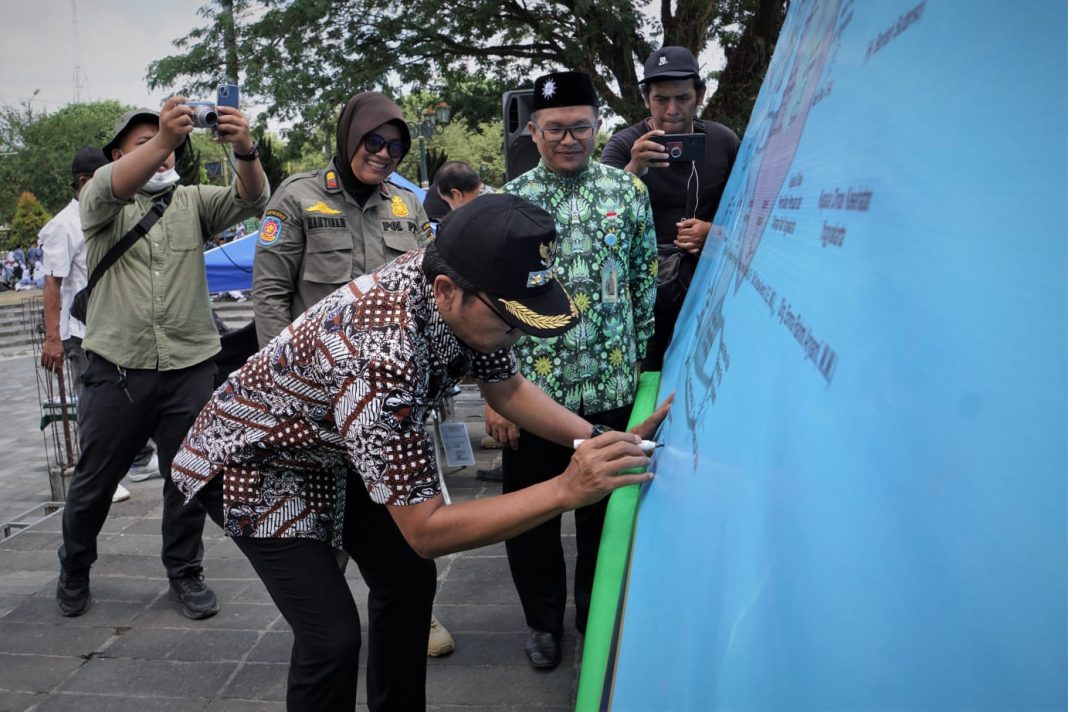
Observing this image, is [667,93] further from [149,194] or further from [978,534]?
[978,534]

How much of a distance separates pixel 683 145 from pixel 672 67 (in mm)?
382

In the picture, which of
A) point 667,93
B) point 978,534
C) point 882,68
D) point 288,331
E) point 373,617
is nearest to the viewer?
point 978,534

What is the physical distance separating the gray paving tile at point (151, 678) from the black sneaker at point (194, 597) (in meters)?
0.38

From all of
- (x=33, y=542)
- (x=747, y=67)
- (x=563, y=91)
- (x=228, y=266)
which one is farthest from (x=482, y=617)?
(x=747, y=67)

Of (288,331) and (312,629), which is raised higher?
(288,331)

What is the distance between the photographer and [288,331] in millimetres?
2084

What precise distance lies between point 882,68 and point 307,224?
2563 millimetres

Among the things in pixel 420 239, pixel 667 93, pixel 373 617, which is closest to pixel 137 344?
pixel 420 239

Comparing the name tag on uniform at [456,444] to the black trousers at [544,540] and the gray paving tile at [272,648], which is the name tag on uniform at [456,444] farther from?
the black trousers at [544,540]

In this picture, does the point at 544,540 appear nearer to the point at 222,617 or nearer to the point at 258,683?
the point at 258,683

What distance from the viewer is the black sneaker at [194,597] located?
12.8 ft

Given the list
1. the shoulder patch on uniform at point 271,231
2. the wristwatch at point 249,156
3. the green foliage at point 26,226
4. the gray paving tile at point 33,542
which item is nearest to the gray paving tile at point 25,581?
the gray paving tile at point 33,542

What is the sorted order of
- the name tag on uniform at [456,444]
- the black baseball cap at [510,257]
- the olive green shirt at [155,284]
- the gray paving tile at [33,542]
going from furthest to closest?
the name tag on uniform at [456,444], the gray paving tile at [33,542], the olive green shirt at [155,284], the black baseball cap at [510,257]

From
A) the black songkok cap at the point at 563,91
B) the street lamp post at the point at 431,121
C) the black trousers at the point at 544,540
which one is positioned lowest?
the black trousers at the point at 544,540
